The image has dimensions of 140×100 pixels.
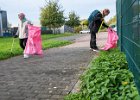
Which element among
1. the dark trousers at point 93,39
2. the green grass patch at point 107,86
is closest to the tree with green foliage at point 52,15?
the dark trousers at point 93,39

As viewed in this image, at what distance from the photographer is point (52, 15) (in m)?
68.9

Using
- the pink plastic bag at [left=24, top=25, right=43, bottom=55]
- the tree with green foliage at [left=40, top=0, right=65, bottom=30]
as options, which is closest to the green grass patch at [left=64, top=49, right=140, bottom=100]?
the pink plastic bag at [left=24, top=25, right=43, bottom=55]

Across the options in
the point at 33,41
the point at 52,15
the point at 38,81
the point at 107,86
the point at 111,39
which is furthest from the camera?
the point at 52,15

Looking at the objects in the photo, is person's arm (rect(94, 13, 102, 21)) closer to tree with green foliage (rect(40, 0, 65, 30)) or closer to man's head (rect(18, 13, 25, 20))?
man's head (rect(18, 13, 25, 20))

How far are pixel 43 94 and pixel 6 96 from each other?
63 cm

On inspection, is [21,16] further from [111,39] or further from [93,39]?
[111,39]

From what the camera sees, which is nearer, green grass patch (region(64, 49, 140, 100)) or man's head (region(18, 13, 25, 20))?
green grass patch (region(64, 49, 140, 100))

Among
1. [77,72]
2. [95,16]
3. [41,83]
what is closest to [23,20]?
[95,16]

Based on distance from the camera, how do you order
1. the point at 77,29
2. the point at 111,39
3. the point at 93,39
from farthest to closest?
the point at 77,29 → the point at 93,39 → the point at 111,39

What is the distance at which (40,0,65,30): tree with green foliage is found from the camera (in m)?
68.4

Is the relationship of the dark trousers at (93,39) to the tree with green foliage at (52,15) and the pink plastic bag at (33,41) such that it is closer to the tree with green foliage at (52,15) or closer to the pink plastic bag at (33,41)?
the pink plastic bag at (33,41)

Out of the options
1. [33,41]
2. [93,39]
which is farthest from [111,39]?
[33,41]

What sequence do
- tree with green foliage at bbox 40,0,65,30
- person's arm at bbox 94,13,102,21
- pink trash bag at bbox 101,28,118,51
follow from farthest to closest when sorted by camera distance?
tree with green foliage at bbox 40,0,65,30, person's arm at bbox 94,13,102,21, pink trash bag at bbox 101,28,118,51

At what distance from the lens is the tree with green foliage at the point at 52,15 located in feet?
224
